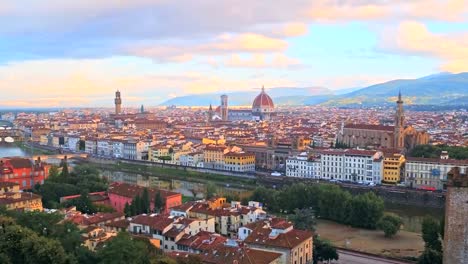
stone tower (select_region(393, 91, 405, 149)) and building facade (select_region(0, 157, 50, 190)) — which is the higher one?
stone tower (select_region(393, 91, 405, 149))

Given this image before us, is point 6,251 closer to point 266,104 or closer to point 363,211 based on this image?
point 363,211

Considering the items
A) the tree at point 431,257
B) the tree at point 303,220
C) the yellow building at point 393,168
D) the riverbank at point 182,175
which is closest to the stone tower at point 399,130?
the yellow building at point 393,168

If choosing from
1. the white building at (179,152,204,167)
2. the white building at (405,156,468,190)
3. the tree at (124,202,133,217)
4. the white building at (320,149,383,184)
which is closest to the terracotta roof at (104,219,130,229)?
the tree at (124,202,133,217)

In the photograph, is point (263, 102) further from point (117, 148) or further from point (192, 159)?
point (192, 159)

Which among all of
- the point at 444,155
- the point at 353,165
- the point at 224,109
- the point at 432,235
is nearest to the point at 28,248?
the point at 432,235

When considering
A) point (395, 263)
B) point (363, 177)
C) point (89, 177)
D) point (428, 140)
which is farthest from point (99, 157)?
point (395, 263)

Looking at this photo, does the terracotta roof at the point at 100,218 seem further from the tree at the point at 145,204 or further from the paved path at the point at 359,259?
the paved path at the point at 359,259

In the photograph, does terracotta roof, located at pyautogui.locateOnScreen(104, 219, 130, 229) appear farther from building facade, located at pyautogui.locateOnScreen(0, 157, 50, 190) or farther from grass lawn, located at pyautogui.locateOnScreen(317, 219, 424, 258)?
building facade, located at pyautogui.locateOnScreen(0, 157, 50, 190)
